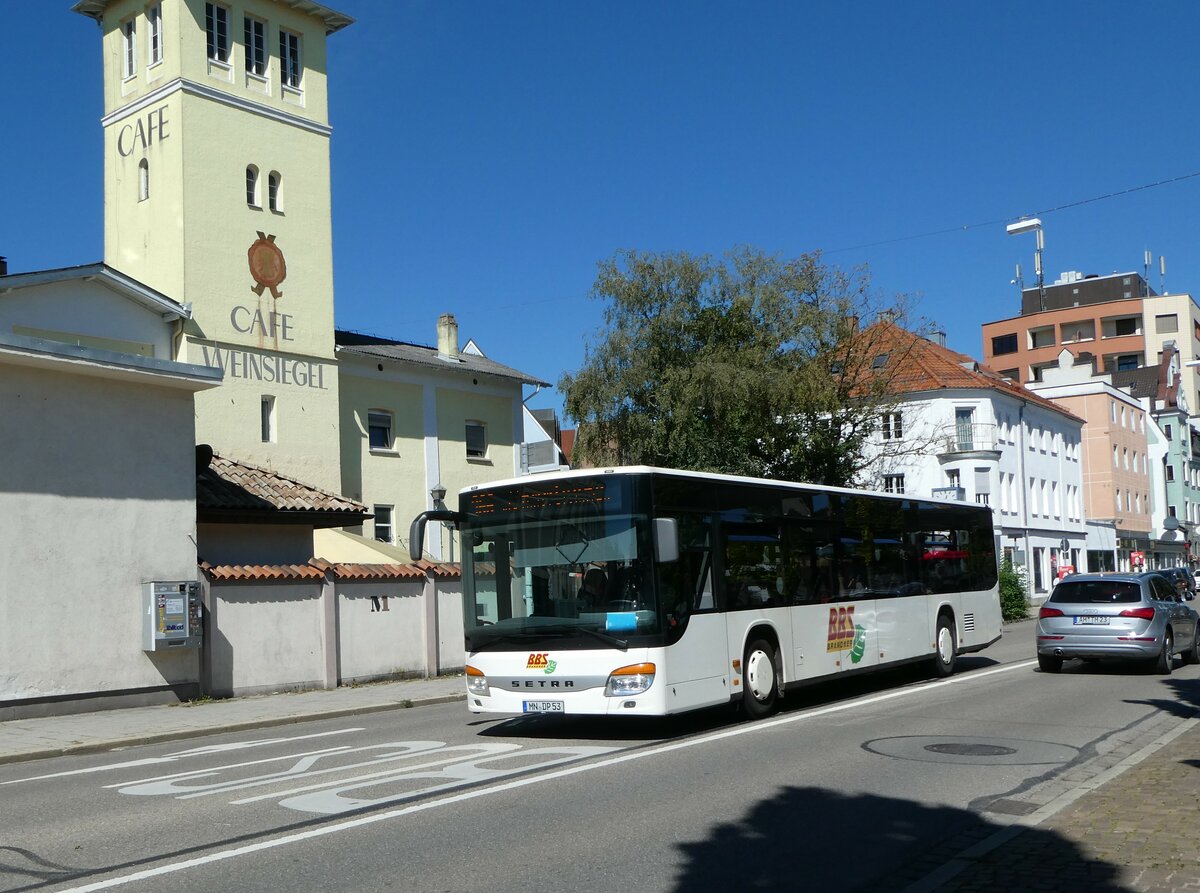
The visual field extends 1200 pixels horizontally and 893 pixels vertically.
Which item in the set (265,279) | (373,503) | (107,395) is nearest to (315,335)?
(265,279)

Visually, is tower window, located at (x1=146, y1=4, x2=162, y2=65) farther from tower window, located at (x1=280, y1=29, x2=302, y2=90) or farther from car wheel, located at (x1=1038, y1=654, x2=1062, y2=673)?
car wheel, located at (x1=1038, y1=654, x2=1062, y2=673)

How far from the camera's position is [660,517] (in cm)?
1275

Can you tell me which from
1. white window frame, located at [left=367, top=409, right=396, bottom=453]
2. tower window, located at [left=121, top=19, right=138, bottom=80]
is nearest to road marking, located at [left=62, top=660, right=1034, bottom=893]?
white window frame, located at [left=367, top=409, right=396, bottom=453]

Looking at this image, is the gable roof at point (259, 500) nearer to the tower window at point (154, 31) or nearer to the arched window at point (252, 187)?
the arched window at point (252, 187)

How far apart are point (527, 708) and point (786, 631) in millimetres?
3845

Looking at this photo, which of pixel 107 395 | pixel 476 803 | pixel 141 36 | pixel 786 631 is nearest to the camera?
pixel 476 803

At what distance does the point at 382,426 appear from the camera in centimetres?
3634

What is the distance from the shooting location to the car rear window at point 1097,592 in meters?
19.2

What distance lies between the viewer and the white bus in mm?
12414

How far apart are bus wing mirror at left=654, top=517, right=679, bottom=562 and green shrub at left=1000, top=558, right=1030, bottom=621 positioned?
3182cm

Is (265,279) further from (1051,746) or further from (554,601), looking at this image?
(1051,746)

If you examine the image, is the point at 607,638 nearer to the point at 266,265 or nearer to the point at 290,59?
the point at 266,265

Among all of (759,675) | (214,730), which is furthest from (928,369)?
(214,730)

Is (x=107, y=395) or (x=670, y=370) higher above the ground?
(x=670, y=370)
